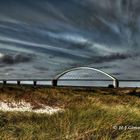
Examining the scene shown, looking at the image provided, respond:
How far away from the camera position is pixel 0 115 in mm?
9742

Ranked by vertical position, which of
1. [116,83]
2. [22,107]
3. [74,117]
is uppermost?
[116,83]

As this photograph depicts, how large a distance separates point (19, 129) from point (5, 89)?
3.14 meters

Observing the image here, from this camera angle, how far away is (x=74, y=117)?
8570 mm

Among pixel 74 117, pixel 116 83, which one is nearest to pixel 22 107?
pixel 74 117

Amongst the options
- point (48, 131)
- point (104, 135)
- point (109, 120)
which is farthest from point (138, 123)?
point (48, 131)

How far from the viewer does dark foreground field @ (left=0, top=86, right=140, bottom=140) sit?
7.85m

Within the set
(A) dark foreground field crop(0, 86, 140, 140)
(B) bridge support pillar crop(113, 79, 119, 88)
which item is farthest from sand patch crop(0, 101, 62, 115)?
(B) bridge support pillar crop(113, 79, 119, 88)

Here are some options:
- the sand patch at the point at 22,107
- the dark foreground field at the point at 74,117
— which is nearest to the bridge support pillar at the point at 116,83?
the dark foreground field at the point at 74,117

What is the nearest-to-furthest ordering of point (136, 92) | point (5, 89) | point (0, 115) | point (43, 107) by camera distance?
point (0, 115)
point (43, 107)
point (5, 89)
point (136, 92)

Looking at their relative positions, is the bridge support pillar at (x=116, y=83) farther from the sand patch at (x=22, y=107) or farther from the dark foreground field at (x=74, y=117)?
the sand patch at (x=22, y=107)

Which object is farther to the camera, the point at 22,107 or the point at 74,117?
the point at 22,107

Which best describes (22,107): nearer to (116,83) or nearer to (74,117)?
(74,117)

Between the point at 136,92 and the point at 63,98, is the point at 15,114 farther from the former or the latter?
the point at 136,92

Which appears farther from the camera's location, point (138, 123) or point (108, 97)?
point (108, 97)
